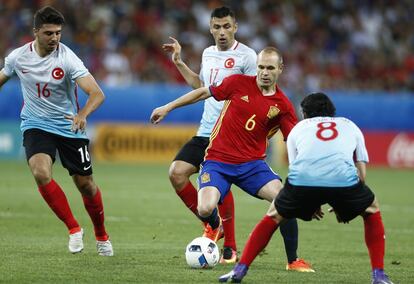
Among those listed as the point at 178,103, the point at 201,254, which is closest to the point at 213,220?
the point at 201,254

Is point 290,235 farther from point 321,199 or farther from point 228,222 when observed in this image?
point 321,199

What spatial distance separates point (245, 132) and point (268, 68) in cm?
67

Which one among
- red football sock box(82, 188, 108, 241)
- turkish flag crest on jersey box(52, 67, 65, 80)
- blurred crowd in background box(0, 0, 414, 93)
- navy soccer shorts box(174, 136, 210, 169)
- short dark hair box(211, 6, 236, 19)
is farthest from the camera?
blurred crowd in background box(0, 0, 414, 93)

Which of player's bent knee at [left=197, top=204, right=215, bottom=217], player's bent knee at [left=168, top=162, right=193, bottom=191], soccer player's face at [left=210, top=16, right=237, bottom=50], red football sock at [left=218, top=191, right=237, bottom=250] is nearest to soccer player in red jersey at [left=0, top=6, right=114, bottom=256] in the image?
player's bent knee at [left=168, top=162, right=193, bottom=191]

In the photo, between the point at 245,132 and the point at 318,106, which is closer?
the point at 318,106

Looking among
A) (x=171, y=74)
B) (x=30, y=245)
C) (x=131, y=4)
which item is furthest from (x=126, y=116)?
(x=30, y=245)

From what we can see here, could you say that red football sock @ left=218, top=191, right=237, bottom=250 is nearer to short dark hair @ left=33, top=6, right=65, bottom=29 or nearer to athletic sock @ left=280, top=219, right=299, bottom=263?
athletic sock @ left=280, top=219, right=299, bottom=263

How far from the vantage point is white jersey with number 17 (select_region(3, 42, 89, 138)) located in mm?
9547

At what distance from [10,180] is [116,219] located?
5.63 metres

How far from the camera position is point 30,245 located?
33.9 feet

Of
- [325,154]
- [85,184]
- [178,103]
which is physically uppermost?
[178,103]

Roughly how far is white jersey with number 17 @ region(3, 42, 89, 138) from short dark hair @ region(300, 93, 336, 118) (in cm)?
259

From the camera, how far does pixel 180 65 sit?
403 inches

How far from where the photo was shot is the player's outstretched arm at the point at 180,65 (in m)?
10.1
